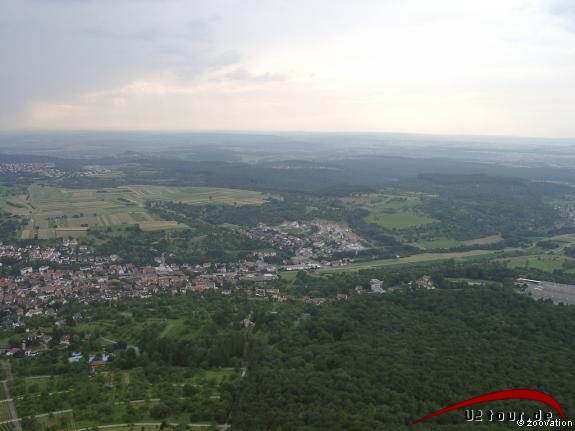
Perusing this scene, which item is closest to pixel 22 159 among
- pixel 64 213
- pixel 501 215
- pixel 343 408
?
pixel 64 213

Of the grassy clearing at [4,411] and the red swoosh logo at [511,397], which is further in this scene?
the grassy clearing at [4,411]

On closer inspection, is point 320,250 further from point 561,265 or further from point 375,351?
point 375,351

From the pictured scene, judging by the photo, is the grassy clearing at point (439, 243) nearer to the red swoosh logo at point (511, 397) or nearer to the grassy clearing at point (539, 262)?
the grassy clearing at point (539, 262)

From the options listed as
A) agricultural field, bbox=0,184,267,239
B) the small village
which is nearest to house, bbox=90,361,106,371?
the small village

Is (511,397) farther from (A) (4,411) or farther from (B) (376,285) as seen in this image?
(A) (4,411)

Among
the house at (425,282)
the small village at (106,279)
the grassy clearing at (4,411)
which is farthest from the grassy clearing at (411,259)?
the grassy clearing at (4,411)

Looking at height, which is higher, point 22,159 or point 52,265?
point 22,159

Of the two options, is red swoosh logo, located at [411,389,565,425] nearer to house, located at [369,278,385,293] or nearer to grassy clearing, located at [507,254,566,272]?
house, located at [369,278,385,293]

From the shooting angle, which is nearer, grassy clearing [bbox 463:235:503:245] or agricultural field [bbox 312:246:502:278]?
agricultural field [bbox 312:246:502:278]
